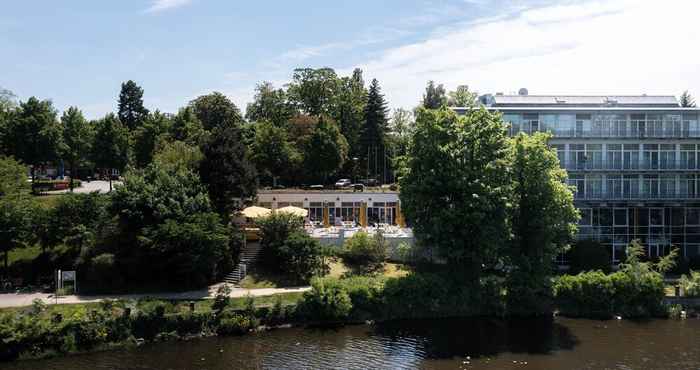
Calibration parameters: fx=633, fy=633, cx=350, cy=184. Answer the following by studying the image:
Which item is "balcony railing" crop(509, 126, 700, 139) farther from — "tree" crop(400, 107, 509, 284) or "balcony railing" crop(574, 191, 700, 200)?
"tree" crop(400, 107, 509, 284)

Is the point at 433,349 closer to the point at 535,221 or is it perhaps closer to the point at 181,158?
the point at 535,221

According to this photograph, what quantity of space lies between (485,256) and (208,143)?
58.9ft

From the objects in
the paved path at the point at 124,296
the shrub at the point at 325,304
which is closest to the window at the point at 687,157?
the shrub at the point at 325,304

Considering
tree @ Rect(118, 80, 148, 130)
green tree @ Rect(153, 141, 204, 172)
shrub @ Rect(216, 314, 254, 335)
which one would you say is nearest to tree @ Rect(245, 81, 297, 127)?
tree @ Rect(118, 80, 148, 130)

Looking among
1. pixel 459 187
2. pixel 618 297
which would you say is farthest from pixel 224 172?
pixel 618 297

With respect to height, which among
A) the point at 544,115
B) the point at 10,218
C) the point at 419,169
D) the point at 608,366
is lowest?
the point at 608,366

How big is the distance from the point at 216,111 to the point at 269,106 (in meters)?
8.53

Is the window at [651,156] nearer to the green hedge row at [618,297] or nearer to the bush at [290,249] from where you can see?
the green hedge row at [618,297]

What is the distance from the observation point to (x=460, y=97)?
243 ft

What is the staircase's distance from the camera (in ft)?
119

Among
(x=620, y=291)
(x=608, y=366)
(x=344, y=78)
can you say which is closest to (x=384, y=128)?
(x=344, y=78)

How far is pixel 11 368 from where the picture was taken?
25781 mm

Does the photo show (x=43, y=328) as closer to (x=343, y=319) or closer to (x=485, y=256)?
(x=343, y=319)

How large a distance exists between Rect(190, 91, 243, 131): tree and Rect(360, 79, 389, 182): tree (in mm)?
14299
